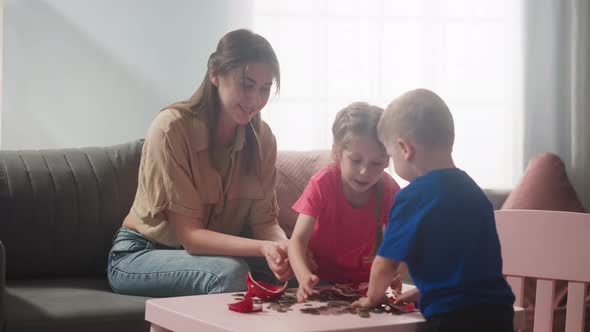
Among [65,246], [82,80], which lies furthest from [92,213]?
[82,80]

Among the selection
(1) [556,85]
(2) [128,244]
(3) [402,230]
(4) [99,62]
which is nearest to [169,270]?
(2) [128,244]

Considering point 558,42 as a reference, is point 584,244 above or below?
below

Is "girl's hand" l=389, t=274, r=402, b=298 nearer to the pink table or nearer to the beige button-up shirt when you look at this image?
the pink table

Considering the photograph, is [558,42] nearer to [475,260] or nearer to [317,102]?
[317,102]

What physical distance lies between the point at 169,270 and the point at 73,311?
25 cm

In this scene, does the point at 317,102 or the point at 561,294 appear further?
the point at 317,102

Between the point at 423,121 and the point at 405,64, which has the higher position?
the point at 405,64

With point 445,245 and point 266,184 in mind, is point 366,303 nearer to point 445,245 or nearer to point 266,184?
point 445,245

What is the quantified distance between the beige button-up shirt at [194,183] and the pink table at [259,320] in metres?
0.54

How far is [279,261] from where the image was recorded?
1745 mm

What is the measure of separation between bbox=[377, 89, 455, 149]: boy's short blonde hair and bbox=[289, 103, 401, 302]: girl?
236mm

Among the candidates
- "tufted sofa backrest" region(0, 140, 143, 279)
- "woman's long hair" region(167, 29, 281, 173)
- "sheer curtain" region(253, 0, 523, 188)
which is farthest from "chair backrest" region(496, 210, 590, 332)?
"sheer curtain" region(253, 0, 523, 188)

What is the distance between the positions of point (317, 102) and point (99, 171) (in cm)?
112

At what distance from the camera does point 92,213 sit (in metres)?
2.44
